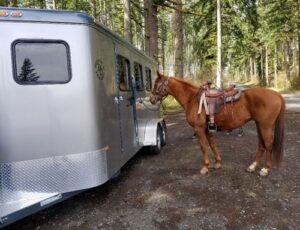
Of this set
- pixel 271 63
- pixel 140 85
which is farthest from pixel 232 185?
pixel 271 63

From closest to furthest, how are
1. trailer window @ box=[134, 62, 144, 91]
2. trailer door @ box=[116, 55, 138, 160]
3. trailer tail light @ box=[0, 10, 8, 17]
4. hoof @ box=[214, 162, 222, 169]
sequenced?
trailer tail light @ box=[0, 10, 8, 17] → trailer door @ box=[116, 55, 138, 160] → hoof @ box=[214, 162, 222, 169] → trailer window @ box=[134, 62, 144, 91]

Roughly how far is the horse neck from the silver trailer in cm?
236

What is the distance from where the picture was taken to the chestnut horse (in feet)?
19.4

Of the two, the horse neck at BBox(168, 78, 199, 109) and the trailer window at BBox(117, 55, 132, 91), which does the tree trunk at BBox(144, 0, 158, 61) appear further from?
the trailer window at BBox(117, 55, 132, 91)

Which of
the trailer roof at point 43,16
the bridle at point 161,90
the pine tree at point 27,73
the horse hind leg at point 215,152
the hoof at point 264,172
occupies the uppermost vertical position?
the trailer roof at point 43,16

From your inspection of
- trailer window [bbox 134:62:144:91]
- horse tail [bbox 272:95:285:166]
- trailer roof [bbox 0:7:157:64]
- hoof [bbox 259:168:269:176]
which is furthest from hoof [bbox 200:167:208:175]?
trailer roof [bbox 0:7:157:64]

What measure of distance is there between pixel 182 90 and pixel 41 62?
10.7 ft

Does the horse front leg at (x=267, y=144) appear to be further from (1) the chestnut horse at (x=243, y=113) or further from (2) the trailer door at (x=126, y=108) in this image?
(2) the trailer door at (x=126, y=108)

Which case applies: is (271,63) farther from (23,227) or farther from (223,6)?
(23,227)

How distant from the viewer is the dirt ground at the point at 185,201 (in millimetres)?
Result: 4383

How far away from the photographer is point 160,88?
6.67 m

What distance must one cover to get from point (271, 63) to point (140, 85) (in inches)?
1577

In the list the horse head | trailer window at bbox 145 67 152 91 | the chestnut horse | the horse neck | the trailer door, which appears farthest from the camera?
trailer window at bbox 145 67 152 91

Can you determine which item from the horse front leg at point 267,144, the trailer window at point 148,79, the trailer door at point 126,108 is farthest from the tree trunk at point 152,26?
the horse front leg at point 267,144
